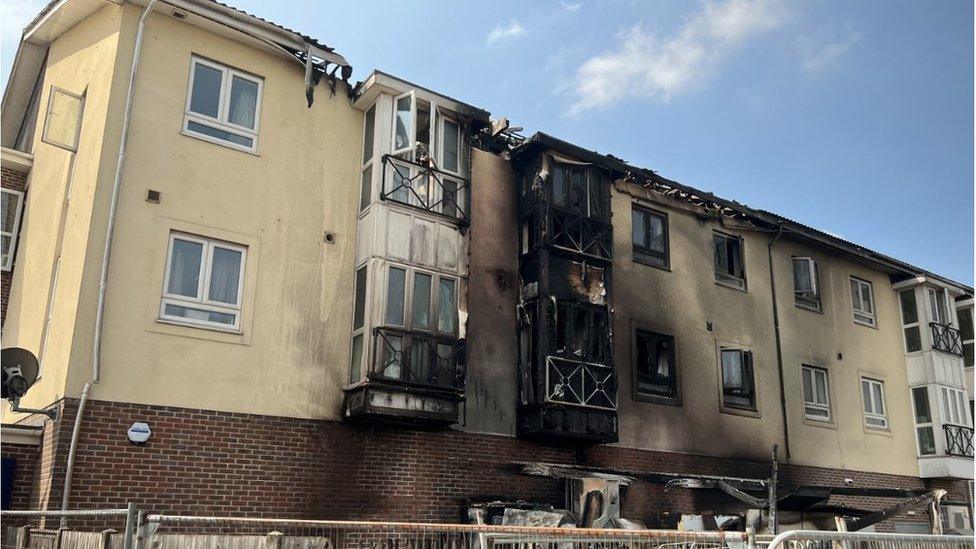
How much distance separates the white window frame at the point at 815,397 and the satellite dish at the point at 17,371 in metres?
15.9

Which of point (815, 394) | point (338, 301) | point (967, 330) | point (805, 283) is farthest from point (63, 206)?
point (967, 330)

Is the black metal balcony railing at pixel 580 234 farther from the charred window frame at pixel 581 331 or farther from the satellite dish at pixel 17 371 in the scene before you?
the satellite dish at pixel 17 371

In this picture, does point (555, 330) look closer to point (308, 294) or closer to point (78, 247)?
point (308, 294)

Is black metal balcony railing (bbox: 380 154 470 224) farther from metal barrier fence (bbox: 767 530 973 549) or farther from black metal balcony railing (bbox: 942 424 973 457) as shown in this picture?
black metal balcony railing (bbox: 942 424 973 457)

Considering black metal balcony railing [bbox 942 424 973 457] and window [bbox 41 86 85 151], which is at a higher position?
window [bbox 41 86 85 151]

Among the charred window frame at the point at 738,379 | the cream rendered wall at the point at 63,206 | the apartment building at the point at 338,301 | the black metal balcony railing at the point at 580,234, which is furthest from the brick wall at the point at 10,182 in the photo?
the charred window frame at the point at 738,379

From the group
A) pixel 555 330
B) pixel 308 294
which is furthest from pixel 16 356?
pixel 555 330

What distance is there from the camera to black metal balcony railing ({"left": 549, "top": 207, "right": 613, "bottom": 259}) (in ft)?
53.1

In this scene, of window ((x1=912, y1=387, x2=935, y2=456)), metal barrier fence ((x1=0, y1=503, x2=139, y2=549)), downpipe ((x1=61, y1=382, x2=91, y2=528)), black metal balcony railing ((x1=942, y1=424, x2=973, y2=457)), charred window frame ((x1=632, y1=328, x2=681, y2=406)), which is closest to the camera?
metal barrier fence ((x1=0, y1=503, x2=139, y2=549))

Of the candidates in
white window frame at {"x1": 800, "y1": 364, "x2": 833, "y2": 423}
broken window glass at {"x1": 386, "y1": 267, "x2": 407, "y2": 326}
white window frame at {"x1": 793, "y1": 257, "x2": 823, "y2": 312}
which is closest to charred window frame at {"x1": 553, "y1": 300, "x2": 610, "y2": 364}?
broken window glass at {"x1": 386, "y1": 267, "x2": 407, "y2": 326}

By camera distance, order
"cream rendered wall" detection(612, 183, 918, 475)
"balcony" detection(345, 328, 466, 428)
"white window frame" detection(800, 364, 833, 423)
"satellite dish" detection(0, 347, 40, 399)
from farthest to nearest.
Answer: "white window frame" detection(800, 364, 833, 423)
"cream rendered wall" detection(612, 183, 918, 475)
"balcony" detection(345, 328, 466, 428)
"satellite dish" detection(0, 347, 40, 399)

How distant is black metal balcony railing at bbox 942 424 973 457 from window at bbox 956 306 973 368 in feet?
10.7

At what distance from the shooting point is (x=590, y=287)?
1641cm

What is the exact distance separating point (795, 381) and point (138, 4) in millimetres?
15737
